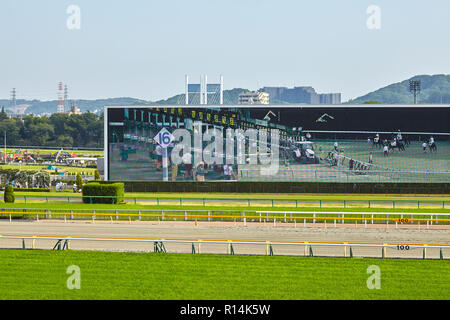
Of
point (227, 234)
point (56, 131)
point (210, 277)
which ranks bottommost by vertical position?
point (227, 234)

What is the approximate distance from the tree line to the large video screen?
97.8m

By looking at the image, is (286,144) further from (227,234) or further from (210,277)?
(210,277)

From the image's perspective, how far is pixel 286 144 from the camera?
133 feet

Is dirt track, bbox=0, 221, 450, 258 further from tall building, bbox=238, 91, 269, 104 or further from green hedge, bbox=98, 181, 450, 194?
tall building, bbox=238, 91, 269, 104

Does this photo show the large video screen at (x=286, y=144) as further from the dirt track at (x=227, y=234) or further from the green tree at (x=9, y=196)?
the dirt track at (x=227, y=234)

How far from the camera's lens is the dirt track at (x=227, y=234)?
1939 centimetres

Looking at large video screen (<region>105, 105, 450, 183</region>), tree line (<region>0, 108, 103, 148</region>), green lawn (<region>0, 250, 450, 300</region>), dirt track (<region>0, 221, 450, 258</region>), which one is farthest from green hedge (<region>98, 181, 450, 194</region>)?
tree line (<region>0, 108, 103, 148</region>)

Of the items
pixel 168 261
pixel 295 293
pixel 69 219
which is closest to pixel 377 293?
pixel 295 293

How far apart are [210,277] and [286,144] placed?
26.0 metres

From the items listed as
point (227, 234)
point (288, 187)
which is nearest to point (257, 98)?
point (288, 187)

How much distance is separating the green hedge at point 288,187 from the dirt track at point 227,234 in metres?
13.3

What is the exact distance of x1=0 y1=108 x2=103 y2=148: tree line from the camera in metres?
137

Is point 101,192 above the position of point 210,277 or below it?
above
